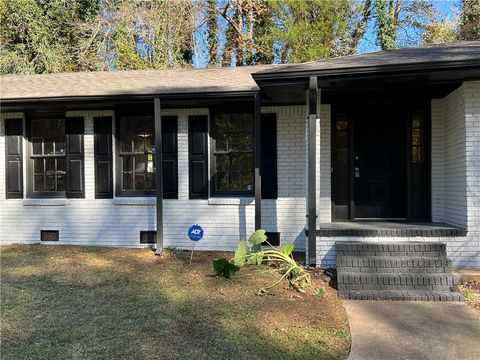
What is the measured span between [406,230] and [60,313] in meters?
4.56

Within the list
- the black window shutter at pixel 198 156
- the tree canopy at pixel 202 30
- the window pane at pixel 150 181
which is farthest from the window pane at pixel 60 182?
the tree canopy at pixel 202 30

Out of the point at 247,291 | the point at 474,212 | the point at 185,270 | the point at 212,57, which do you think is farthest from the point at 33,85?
the point at 212,57

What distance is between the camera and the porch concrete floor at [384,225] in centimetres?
579

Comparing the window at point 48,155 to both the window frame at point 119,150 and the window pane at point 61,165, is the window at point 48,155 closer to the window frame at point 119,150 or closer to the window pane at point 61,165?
the window pane at point 61,165

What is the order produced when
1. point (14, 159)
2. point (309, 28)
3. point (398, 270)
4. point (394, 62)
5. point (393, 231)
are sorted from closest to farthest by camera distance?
1. point (398, 270)
2. point (394, 62)
3. point (393, 231)
4. point (14, 159)
5. point (309, 28)

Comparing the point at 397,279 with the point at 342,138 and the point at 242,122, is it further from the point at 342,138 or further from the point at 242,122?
the point at 242,122

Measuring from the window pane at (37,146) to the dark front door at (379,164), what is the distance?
6.19 meters

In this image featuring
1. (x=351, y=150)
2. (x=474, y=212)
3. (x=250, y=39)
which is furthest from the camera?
(x=250, y=39)

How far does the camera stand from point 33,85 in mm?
8211

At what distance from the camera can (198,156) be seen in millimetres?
7395

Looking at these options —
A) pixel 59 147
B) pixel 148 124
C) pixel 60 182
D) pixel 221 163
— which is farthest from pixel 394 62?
pixel 60 182

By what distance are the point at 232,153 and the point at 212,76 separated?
1.73m

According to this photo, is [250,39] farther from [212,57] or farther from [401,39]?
[401,39]

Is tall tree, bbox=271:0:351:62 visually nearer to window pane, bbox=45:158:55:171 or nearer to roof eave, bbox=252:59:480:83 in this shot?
window pane, bbox=45:158:55:171
